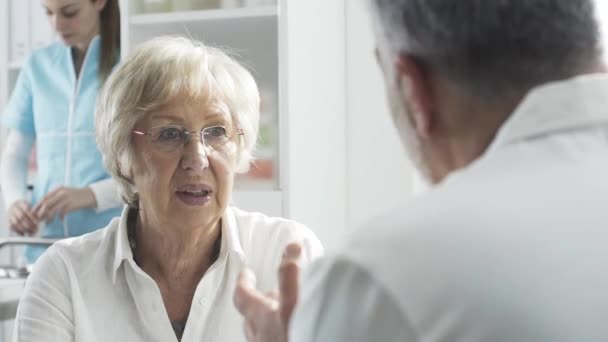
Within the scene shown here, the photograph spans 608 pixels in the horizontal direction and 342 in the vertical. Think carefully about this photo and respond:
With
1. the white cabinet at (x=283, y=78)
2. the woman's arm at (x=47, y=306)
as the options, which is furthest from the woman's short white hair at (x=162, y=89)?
the white cabinet at (x=283, y=78)

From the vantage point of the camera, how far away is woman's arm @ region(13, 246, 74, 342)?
1510 millimetres

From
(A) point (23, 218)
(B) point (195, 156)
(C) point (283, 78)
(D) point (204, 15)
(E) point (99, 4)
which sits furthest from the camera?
(A) point (23, 218)

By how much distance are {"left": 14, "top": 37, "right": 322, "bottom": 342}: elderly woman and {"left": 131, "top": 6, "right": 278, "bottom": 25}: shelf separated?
2.64 feet

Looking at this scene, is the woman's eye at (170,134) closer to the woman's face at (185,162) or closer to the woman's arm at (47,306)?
the woman's face at (185,162)

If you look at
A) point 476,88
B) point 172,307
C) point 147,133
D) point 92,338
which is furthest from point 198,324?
point 476,88

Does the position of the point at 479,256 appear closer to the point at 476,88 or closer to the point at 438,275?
the point at 438,275

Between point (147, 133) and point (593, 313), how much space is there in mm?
1176

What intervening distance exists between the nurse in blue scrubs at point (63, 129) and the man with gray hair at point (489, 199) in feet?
7.19

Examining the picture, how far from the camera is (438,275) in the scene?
598 mm

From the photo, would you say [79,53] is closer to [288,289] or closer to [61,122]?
[61,122]

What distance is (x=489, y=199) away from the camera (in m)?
0.63

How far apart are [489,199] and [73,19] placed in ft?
8.16

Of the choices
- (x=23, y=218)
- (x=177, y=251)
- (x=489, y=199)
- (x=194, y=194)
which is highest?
(x=489, y=199)

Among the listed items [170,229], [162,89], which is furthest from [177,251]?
[162,89]
